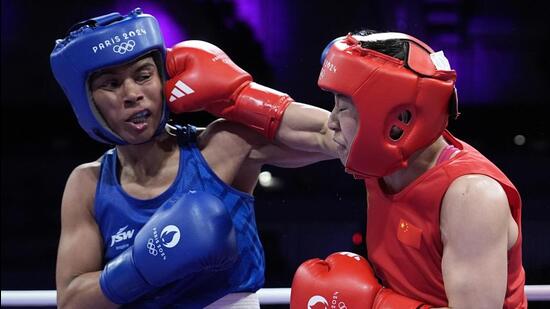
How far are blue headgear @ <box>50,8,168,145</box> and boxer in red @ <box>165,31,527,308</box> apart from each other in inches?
20.2

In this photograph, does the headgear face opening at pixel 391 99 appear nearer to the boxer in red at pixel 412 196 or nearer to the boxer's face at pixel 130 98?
the boxer in red at pixel 412 196

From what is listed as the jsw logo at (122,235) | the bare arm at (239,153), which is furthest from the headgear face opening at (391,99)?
the jsw logo at (122,235)

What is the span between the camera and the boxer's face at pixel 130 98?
81.7 inches

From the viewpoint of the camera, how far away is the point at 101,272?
6.87 feet

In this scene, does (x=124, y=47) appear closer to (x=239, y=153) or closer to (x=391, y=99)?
(x=239, y=153)

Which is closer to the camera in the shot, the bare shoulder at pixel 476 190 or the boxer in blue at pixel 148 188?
the bare shoulder at pixel 476 190

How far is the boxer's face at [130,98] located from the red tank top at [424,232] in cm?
63

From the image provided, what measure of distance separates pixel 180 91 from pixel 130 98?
0.13 metres

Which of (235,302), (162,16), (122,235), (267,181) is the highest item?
(122,235)

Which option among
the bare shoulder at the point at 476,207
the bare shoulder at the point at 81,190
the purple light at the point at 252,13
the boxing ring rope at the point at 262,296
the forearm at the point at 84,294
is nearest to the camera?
the bare shoulder at the point at 476,207

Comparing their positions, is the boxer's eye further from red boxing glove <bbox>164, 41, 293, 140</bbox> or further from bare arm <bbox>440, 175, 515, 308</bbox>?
bare arm <bbox>440, 175, 515, 308</bbox>

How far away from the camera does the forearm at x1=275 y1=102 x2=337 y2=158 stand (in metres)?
2.11

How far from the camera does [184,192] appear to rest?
2143mm

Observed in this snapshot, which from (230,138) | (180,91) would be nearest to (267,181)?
(230,138)
